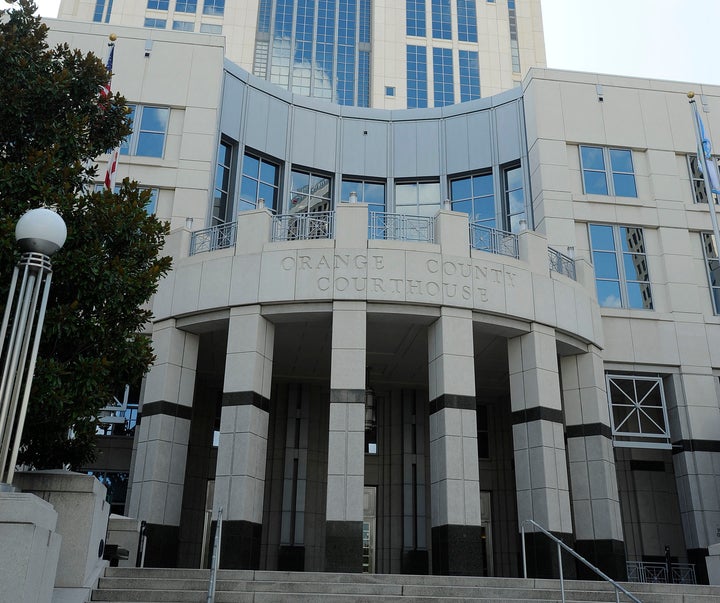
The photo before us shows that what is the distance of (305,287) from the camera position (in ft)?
58.1

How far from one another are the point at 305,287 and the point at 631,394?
37.5 ft

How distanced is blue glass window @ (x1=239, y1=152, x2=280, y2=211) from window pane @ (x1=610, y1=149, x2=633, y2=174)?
38.9 feet

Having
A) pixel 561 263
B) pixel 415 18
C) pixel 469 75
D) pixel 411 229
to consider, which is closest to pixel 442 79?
pixel 469 75

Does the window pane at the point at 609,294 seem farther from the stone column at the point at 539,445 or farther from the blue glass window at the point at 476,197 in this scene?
the stone column at the point at 539,445

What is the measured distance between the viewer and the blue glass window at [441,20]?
7456 centimetres

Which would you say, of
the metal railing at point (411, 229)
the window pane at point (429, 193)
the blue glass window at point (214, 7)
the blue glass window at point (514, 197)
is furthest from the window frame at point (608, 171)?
the blue glass window at point (214, 7)

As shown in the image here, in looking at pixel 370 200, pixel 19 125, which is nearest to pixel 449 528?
pixel 19 125

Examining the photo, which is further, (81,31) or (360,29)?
(360,29)

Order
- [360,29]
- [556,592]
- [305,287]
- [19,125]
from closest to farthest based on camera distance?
[19,125], [556,592], [305,287], [360,29]

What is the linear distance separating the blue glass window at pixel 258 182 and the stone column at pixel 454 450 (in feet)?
31.8

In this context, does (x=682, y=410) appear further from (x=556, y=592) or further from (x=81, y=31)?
(x=81, y=31)

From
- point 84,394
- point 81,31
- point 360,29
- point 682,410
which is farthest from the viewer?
point 360,29

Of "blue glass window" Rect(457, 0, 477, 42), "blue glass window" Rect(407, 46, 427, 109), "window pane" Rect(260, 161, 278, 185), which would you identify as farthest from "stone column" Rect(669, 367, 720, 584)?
"blue glass window" Rect(457, 0, 477, 42)

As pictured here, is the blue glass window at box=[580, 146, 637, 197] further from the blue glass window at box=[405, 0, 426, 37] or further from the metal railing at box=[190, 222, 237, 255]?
the blue glass window at box=[405, 0, 426, 37]
